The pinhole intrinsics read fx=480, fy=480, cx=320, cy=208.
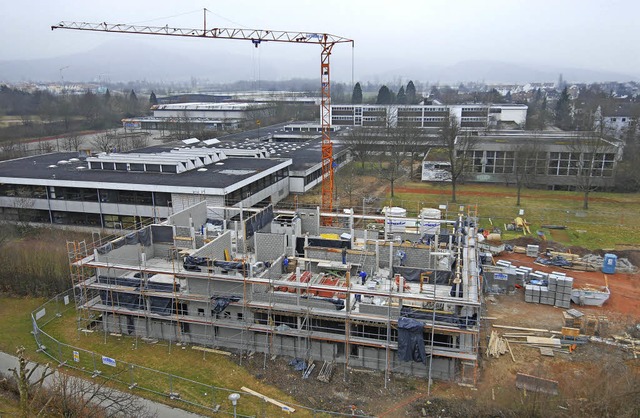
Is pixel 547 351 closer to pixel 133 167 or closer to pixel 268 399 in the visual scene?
pixel 268 399

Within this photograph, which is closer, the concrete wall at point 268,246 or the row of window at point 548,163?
the concrete wall at point 268,246

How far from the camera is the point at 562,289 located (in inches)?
875

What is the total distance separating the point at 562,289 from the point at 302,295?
1256 centimetres

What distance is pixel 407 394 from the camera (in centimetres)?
1630

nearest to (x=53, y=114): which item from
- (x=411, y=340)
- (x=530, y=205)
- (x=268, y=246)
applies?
(x=268, y=246)

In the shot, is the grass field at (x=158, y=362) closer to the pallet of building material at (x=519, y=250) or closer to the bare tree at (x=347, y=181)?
the pallet of building material at (x=519, y=250)

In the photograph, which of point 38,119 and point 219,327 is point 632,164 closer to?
point 219,327

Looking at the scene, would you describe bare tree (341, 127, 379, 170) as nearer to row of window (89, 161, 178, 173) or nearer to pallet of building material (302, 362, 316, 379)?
row of window (89, 161, 178, 173)

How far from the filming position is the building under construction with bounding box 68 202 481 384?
17062 mm

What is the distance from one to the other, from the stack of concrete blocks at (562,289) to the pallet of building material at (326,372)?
11.6 m

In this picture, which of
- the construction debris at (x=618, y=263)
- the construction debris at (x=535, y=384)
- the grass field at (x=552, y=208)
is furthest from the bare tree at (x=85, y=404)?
the construction debris at (x=618, y=263)

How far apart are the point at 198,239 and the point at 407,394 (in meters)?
12.5

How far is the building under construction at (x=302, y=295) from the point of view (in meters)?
17.1

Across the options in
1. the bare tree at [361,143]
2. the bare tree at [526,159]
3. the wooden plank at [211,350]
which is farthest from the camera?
the bare tree at [361,143]
